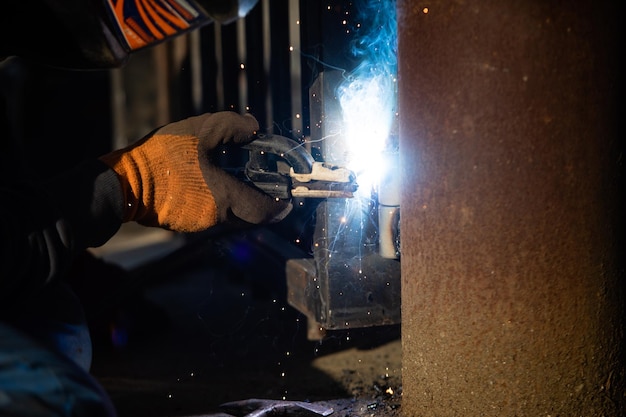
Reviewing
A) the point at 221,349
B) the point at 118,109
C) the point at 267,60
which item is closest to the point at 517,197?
the point at 267,60

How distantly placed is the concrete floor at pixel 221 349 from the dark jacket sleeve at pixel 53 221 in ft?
2.16

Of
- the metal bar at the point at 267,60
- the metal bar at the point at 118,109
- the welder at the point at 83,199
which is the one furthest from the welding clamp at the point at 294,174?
the metal bar at the point at 118,109

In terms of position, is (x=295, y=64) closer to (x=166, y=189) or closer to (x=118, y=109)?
(x=166, y=189)

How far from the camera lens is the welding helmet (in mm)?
1806

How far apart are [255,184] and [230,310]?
1.46 m

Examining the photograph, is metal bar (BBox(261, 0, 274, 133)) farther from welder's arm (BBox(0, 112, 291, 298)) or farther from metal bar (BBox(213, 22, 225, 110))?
welder's arm (BBox(0, 112, 291, 298))

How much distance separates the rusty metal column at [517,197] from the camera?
1.46 meters

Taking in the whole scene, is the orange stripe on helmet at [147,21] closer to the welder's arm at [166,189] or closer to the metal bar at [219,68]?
the welder's arm at [166,189]

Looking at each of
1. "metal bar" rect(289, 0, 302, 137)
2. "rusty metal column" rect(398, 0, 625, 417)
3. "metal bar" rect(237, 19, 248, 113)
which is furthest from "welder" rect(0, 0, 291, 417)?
"metal bar" rect(237, 19, 248, 113)

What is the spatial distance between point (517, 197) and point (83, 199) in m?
1.11

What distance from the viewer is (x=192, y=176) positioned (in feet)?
6.76

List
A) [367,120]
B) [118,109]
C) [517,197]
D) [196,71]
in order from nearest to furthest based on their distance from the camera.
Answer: [517,197] → [367,120] → [196,71] → [118,109]

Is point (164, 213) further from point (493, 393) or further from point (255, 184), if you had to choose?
point (493, 393)

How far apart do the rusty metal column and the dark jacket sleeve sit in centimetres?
83
